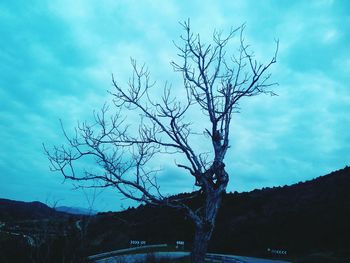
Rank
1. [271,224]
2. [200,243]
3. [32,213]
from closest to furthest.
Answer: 1. [200,243]
2. [32,213]
3. [271,224]

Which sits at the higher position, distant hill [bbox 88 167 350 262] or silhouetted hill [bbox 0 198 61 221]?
distant hill [bbox 88 167 350 262]

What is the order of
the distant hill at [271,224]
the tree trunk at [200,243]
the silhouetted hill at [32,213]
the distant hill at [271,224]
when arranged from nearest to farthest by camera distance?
the tree trunk at [200,243] → the silhouetted hill at [32,213] → the distant hill at [271,224] → the distant hill at [271,224]

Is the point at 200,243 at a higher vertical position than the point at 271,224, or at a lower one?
lower

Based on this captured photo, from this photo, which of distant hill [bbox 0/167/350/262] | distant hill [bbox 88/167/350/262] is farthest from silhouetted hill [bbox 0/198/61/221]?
distant hill [bbox 88/167/350/262]

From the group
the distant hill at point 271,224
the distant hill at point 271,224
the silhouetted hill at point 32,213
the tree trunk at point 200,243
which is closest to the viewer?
the tree trunk at point 200,243

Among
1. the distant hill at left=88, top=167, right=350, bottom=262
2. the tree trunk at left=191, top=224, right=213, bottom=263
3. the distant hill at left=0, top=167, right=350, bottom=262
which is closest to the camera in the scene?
the tree trunk at left=191, top=224, right=213, bottom=263

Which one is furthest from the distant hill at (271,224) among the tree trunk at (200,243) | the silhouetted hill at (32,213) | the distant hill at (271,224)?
the tree trunk at (200,243)

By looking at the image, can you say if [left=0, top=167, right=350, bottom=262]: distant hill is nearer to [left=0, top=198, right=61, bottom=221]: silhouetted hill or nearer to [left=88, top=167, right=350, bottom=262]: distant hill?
[left=88, top=167, right=350, bottom=262]: distant hill

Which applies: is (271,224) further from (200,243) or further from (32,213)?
(200,243)

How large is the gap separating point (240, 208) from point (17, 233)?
30.1 metres

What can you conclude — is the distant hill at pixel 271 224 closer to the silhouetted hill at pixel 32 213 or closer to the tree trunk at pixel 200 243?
the silhouetted hill at pixel 32 213

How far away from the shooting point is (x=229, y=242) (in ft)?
107

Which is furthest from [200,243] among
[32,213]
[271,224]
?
[271,224]

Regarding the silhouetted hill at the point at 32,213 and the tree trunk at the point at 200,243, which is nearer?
the tree trunk at the point at 200,243
